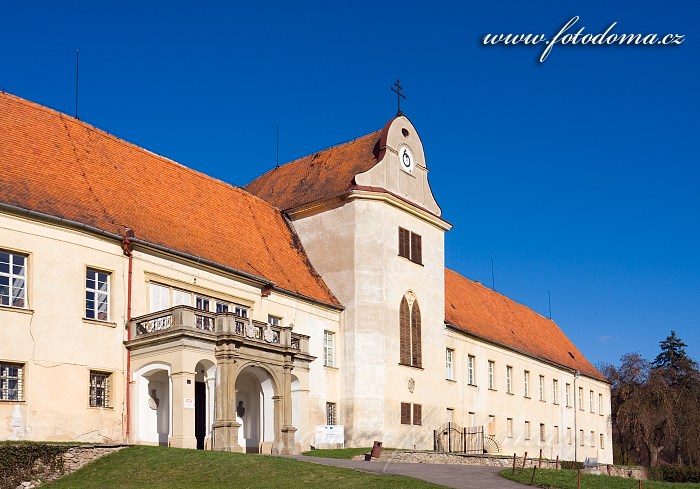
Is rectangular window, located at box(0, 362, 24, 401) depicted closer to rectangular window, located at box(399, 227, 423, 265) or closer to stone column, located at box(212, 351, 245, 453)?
stone column, located at box(212, 351, 245, 453)

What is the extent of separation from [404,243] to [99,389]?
1756 cm

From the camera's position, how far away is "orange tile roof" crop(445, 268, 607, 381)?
170 ft

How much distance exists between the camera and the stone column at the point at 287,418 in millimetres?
32531

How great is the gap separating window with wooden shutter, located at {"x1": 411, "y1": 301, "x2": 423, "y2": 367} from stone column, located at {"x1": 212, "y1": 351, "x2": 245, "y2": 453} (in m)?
13.6

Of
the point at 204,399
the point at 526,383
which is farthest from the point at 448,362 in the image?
the point at 204,399

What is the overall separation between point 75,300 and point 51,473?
617 centimetres

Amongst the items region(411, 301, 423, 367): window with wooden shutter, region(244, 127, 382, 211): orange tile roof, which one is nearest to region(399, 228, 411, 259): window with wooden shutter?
region(411, 301, 423, 367): window with wooden shutter

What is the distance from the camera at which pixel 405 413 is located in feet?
135

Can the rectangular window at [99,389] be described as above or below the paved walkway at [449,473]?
above

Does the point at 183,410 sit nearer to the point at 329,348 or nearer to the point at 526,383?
the point at 329,348

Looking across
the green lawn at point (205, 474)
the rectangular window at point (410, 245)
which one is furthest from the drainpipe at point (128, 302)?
the rectangular window at point (410, 245)

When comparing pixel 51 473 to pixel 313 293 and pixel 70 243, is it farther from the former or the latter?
pixel 313 293

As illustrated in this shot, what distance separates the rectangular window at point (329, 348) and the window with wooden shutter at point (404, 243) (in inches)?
204

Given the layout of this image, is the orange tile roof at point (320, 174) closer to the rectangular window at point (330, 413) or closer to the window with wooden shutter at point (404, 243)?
the window with wooden shutter at point (404, 243)
